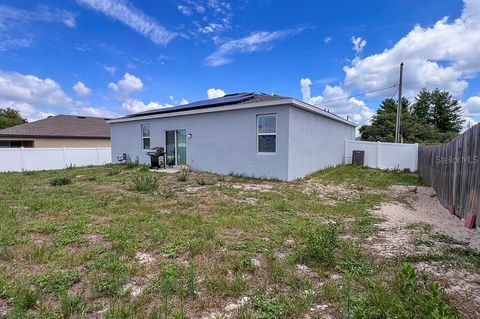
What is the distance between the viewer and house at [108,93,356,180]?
9.18 metres

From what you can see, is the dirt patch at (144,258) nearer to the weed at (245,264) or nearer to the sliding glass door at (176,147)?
the weed at (245,264)

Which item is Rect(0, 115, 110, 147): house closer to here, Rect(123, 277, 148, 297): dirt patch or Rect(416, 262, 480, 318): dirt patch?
Rect(123, 277, 148, 297): dirt patch

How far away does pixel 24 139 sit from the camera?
721 inches

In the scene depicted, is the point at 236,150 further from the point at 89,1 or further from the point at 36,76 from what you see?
the point at 36,76

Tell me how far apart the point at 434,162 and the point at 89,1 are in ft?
40.6

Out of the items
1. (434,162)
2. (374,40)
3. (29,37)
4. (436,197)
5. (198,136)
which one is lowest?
(436,197)

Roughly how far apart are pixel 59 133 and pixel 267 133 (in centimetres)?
1785

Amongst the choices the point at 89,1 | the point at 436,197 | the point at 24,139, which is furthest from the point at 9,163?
the point at 436,197

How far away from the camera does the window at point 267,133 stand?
30.6 feet

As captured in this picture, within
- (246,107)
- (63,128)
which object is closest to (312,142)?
(246,107)

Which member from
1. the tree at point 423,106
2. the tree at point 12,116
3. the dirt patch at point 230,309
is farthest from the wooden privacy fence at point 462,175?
the tree at point 12,116

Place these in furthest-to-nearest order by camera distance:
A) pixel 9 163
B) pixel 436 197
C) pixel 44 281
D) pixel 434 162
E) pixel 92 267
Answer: pixel 9 163 → pixel 434 162 → pixel 436 197 → pixel 92 267 → pixel 44 281

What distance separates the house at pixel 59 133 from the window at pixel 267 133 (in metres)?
16.9

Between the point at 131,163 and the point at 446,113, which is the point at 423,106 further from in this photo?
the point at 131,163
